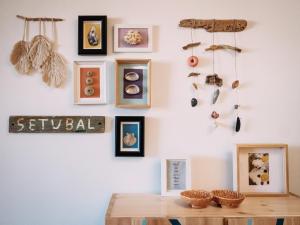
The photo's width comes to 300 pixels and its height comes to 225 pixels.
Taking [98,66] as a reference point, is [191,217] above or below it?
below

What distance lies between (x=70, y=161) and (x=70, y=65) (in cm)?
53

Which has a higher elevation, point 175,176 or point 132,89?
point 132,89

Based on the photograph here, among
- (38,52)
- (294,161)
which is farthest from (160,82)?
(294,161)

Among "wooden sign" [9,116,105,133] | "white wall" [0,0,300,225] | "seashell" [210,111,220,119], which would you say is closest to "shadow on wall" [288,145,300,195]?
"white wall" [0,0,300,225]

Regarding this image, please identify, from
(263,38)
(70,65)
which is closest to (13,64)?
(70,65)

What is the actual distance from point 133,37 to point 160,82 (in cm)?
28

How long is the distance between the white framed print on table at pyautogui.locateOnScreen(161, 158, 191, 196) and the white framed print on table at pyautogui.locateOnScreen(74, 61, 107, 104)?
0.49 m

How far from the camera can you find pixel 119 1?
168cm

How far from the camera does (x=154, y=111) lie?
1.67 metres

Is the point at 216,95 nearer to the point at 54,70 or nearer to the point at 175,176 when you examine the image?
the point at 175,176

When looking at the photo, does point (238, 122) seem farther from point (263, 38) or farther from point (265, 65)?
point (263, 38)

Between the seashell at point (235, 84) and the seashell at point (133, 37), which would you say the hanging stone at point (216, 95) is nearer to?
the seashell at point (235, 84)

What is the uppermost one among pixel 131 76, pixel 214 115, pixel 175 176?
pixel 131 76

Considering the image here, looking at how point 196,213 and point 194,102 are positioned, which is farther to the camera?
point 194,102
